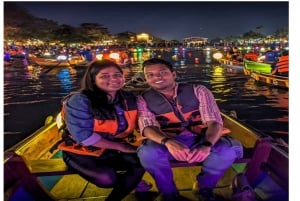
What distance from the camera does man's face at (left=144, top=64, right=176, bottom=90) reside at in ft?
11.6

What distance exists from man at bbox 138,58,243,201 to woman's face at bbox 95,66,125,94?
315mm

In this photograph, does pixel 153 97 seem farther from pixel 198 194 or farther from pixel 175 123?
pixel 198 194

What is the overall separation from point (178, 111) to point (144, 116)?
390 millimetres

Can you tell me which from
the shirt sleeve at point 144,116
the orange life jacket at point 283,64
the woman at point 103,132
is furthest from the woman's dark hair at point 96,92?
the orange life jacket at point 283,64

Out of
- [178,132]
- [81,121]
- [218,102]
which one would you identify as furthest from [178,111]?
[218,102]

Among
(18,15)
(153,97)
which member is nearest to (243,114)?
(153,97)

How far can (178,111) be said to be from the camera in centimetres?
357

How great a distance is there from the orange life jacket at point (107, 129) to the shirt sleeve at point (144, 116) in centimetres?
6

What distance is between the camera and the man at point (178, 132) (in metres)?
3.21

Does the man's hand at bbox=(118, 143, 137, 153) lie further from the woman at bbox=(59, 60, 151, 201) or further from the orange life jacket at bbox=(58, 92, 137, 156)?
the orange life jacket at bbox=(58, 92, 137, 156)

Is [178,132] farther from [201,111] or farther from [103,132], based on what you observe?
[103,132]

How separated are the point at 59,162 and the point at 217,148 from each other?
178 cm

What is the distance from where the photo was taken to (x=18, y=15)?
9188 cm

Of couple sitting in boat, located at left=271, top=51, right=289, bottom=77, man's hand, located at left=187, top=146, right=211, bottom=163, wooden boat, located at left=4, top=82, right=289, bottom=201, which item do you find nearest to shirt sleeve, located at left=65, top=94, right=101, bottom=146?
wooden boat, located at left=4, top=82, right=289, bottom=201
